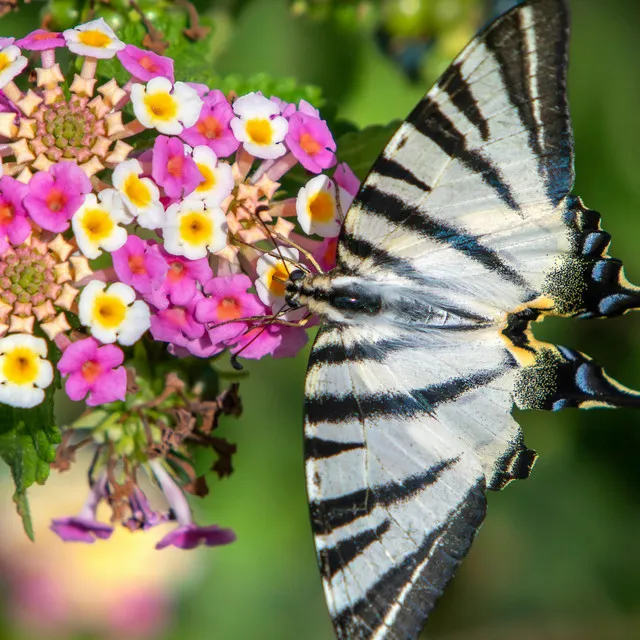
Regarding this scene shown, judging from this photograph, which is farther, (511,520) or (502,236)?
(511,520)

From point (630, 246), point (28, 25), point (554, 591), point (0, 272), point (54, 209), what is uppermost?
point (28, 25)

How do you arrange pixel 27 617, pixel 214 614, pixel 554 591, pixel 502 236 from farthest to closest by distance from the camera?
pixel 554 591 → pixel 214 614 → pixel 27 617 → pixel 502 236

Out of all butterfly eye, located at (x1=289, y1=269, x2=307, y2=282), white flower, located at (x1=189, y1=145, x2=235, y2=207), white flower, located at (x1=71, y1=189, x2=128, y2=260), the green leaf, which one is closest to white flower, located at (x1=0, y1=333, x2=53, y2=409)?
the green leaf

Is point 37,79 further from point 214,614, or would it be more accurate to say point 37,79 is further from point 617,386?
point 214,614

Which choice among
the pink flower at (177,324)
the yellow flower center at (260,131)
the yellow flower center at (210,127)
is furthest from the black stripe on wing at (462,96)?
the pink flower at (177,324)

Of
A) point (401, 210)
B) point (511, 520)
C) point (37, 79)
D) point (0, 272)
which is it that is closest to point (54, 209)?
point (0, 272)

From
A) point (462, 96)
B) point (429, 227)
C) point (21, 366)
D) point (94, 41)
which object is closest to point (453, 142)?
point (462, 96)
